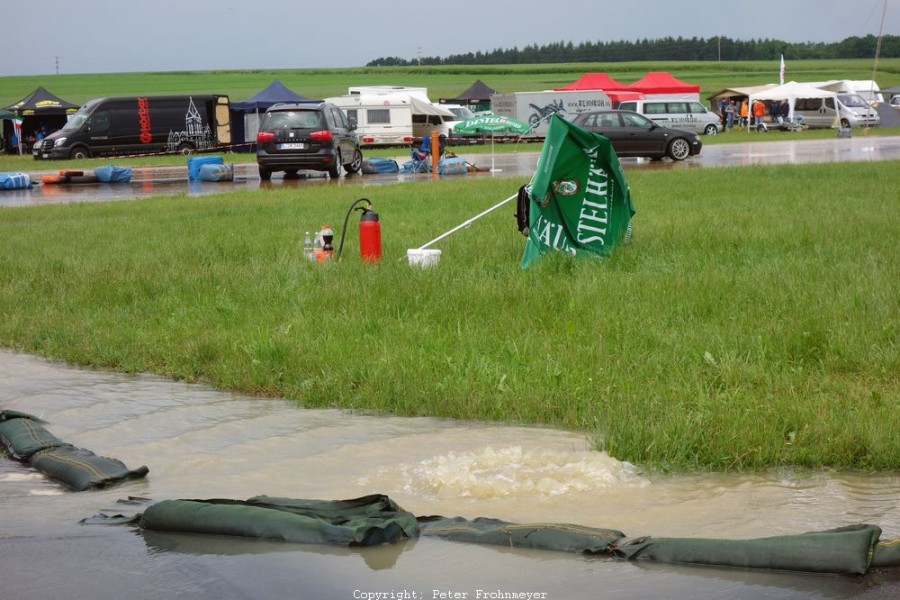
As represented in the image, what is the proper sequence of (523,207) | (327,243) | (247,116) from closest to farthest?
(523,207), (327,243), (247,116)

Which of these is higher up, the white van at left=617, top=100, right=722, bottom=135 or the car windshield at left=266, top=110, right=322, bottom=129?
the car windshield at left=266, top=110, right=322, bottom=129

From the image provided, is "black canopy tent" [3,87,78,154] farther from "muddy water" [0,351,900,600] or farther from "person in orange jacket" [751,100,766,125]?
"muddy water" [0,351,900,600]

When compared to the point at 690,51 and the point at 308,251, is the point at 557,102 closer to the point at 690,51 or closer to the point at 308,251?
the point at 308,251

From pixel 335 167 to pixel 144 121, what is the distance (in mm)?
18337

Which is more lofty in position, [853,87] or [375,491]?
[853,87]

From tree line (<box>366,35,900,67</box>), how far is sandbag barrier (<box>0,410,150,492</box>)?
171191 mm

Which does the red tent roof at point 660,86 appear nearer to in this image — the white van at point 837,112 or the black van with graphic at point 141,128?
the white van at point 837,112

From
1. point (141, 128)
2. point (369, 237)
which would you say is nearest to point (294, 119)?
point (369, 237)

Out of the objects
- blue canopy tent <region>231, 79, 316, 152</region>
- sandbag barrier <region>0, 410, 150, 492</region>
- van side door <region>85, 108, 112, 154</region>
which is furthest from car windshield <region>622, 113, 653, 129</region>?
sandbag barrier <region>0, 410, 150, 492</region>

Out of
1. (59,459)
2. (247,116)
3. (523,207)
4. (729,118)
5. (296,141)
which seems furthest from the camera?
(729,118)

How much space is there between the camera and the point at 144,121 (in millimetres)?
43531

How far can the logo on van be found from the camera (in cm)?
4322

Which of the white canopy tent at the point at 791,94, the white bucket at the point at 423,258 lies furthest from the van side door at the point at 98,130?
the white canopy tent at the point at 791,94

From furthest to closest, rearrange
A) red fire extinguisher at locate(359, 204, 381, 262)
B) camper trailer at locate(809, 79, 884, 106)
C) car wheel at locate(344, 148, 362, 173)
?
camper trailer at locate(809, 79, 884, 106)
car wheel at locate(344, 148, 362, 173)
red fire extinguisher at locate(359, 204, 381, 262)
